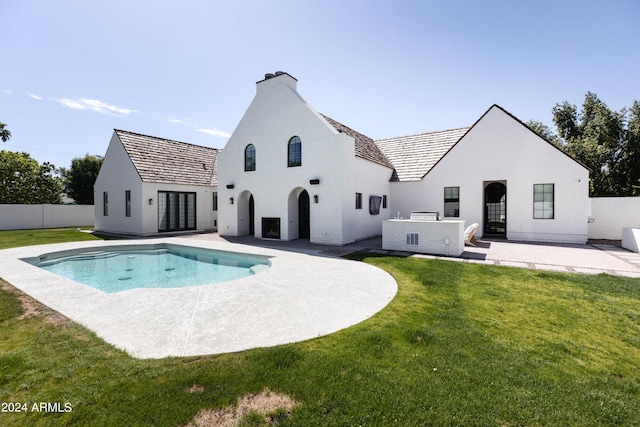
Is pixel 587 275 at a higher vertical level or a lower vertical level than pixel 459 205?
lower

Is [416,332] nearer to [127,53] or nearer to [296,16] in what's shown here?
[296,16]

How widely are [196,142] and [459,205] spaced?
72.7 feet

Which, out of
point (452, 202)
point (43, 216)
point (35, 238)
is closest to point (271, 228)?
point (452, 202)

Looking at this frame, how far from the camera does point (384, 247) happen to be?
12.6 meters

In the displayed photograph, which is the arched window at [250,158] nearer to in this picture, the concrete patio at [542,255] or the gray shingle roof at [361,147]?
the gray shingle roof at [361,147]

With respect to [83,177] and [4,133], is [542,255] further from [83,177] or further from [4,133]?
[4,133]

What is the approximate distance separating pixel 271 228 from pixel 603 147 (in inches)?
1172

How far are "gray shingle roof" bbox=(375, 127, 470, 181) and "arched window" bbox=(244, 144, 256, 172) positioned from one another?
9.45 m

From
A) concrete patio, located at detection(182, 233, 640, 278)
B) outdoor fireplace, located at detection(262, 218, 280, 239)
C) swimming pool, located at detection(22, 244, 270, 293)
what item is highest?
outdoor fireplace, located at detection(262, 218, 280, 239)

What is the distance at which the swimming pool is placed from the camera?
28.7 feet

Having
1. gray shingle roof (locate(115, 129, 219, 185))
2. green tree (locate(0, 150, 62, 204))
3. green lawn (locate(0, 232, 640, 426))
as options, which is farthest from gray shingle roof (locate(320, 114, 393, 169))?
green tree (locate(0, 150, 62, 204))

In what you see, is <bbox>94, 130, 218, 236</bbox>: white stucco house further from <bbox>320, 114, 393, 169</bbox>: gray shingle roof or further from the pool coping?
<bbox>320, 114, 393, 169</bbox>: gray shingle roof

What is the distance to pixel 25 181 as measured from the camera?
2973 cm

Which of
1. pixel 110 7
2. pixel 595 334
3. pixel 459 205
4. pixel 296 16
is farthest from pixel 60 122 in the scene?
pixel 595 334
